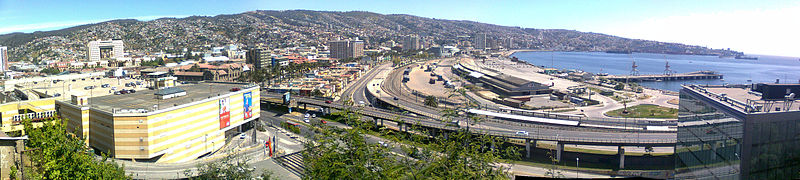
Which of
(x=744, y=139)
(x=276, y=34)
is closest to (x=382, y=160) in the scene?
(x=744, y=139)

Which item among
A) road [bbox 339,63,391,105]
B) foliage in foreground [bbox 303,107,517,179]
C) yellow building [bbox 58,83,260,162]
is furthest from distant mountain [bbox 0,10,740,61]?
foliage in foreground [bbox 303,107,517,179]

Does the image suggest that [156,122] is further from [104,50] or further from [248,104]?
[104,50]

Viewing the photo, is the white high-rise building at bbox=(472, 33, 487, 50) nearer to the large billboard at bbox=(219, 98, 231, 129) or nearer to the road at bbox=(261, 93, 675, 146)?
the road at bbox=(261, 93, 675, 146)

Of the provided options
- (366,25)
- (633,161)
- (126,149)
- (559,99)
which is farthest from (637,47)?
(126,149)

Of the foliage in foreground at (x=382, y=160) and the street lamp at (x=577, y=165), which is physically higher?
the foliage in foreground at (x=382, y=160)

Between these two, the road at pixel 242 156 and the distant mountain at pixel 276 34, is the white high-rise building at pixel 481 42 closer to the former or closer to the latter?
the distant mountain at pixel 276 34

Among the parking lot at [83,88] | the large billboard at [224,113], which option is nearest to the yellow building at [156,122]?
the large billboard at [224,113]
